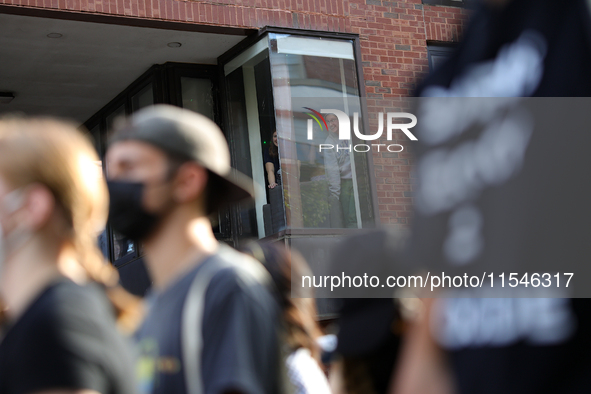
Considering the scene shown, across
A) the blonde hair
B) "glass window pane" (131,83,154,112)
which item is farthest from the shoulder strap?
"glass window pane" (131,83,154,112)

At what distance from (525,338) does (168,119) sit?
4.10 feet

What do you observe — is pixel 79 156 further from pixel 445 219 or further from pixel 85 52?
pixel 85 52

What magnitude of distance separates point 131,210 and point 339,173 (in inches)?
282

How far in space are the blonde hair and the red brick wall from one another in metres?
6.60

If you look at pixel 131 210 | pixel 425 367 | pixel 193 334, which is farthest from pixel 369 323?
pixel 131 210

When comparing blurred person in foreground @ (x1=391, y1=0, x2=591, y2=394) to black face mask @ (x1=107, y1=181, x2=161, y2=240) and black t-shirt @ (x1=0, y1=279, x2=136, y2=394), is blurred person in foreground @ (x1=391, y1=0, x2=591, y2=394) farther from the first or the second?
black face mask @ (x1=107, y1=181, x2=161, y2=240)

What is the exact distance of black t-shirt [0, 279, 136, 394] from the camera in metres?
1.51

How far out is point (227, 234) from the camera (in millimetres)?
9727

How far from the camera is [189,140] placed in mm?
2084

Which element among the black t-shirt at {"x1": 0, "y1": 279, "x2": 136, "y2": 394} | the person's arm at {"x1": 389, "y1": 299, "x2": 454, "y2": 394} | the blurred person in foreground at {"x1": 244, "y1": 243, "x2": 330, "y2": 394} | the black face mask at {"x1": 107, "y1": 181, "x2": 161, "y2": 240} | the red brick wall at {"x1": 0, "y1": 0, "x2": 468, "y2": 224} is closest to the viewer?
the person's arm at {"x1": 389, "y1": 299, "x2": 454, "y2": 394}

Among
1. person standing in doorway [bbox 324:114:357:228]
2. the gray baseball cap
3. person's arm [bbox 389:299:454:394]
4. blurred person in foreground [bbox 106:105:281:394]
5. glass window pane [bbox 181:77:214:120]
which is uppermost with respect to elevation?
glass window pane [bbox 181:77:214:120]

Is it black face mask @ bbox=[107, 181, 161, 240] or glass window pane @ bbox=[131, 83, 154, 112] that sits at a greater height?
glass window pane @ bbox=[131, 83, 154, 112]

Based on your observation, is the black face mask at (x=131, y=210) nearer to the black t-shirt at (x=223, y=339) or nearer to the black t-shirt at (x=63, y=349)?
the black t-shirt at (x=223, y=339)

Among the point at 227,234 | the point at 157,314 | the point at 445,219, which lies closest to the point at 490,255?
the point at 445,219
